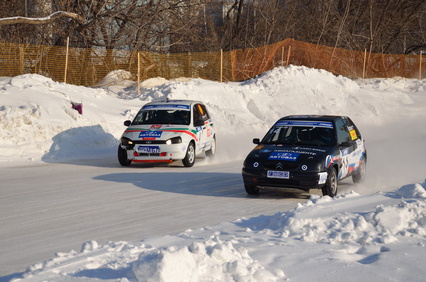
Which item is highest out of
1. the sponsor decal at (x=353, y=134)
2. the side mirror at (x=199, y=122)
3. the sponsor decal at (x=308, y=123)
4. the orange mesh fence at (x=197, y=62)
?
the orange mesh fence at (x=197, y=62)

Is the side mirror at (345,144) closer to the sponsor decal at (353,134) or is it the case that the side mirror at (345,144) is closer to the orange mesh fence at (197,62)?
the sponsor decal at (353,134)

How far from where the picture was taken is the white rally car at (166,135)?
16.0 meters

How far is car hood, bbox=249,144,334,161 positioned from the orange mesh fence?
15623 mm

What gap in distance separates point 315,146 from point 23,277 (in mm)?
7372

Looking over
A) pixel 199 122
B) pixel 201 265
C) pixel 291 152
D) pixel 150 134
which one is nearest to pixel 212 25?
pixel 199 122

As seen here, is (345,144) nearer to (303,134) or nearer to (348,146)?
(348,146)

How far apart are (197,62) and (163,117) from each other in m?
15.1

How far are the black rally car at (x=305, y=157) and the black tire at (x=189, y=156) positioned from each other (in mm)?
3822

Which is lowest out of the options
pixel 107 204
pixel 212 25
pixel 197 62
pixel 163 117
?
pixel 107 204

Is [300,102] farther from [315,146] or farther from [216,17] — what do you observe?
[216,17]

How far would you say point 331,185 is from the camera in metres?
11.6

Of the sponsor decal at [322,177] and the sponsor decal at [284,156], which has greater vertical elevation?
the sponsor decal at [284,156]

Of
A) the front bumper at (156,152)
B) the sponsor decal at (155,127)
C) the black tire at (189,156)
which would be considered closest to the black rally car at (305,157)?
the front bumper at (156,152)

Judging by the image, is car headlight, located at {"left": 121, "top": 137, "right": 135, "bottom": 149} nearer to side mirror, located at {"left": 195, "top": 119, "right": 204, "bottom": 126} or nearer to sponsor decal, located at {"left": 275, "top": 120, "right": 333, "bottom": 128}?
side mirror, located at {"left": 195, "top": 119, "right": 204, "bottom": 126}
